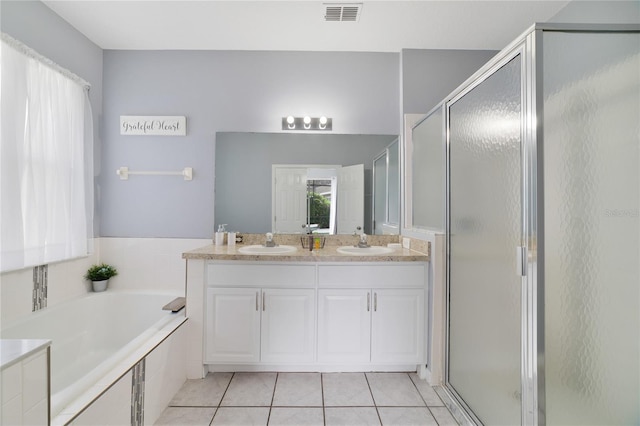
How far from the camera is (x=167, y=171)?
8.75ft

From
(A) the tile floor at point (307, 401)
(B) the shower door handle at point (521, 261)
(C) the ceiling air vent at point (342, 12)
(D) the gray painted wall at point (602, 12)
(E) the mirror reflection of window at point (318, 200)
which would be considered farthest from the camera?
(E) the mirror reflection of window at point (318, 200)

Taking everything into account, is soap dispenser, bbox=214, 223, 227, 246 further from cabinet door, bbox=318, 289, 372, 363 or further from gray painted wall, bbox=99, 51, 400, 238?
cabinet door, bbox=318, 289, 372, 363

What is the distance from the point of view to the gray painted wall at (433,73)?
104 inches

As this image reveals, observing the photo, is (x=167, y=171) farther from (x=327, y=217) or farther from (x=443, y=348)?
(x=443, y=348)

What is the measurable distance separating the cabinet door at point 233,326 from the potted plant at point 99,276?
114 centimetres

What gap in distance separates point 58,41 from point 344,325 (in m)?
2.91

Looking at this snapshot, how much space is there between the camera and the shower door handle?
1.21 meters

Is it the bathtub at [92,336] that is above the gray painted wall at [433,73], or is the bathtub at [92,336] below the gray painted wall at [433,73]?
below

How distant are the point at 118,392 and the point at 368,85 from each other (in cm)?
273

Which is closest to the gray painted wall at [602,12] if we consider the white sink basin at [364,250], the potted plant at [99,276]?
the white sink basin at [364,250]

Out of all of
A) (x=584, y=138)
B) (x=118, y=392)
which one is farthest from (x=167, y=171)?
(x=584, y=138)

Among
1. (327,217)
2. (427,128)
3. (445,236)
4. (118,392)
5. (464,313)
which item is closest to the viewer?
(118,392)

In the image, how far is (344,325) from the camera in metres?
2.09

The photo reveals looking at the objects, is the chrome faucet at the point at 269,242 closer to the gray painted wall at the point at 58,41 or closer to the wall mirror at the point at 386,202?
the wall mirror at the point at 386,202
